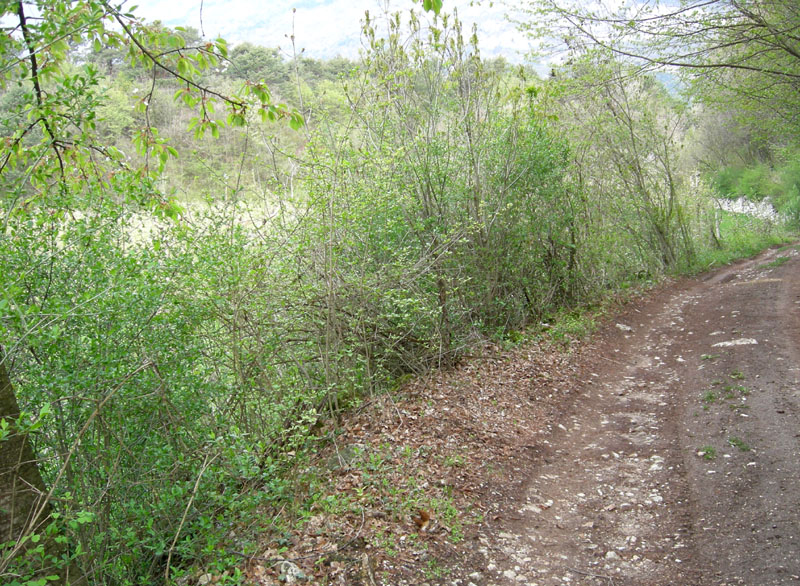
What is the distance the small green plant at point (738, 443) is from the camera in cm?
535

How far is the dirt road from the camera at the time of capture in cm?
406

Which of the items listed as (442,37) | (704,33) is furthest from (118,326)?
(704,33)

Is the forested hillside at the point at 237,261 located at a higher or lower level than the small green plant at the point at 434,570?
higher

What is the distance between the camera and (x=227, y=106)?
4.24 m

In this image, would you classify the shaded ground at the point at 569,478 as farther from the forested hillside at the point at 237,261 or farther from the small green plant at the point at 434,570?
the forested hillside at the point at 237,261

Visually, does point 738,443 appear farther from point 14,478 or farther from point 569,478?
point 14,478

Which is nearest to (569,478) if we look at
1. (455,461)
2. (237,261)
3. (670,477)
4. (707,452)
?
(670,477)

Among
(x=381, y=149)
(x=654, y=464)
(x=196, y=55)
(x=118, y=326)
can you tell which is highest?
(x=196, y=55)

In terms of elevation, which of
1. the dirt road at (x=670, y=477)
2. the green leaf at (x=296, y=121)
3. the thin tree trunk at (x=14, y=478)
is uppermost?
the green leaf at (x=296, y=121)

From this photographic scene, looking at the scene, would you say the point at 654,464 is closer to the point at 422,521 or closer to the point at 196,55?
the point at 422,521

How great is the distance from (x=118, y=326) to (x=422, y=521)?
276 centimetres

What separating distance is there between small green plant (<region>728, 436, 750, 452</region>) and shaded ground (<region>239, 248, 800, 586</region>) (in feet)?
0.06

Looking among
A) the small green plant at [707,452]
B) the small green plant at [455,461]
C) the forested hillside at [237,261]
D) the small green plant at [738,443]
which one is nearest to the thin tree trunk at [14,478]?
the forested hillside at [237,261]

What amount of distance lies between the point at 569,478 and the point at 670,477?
901 millimetres
